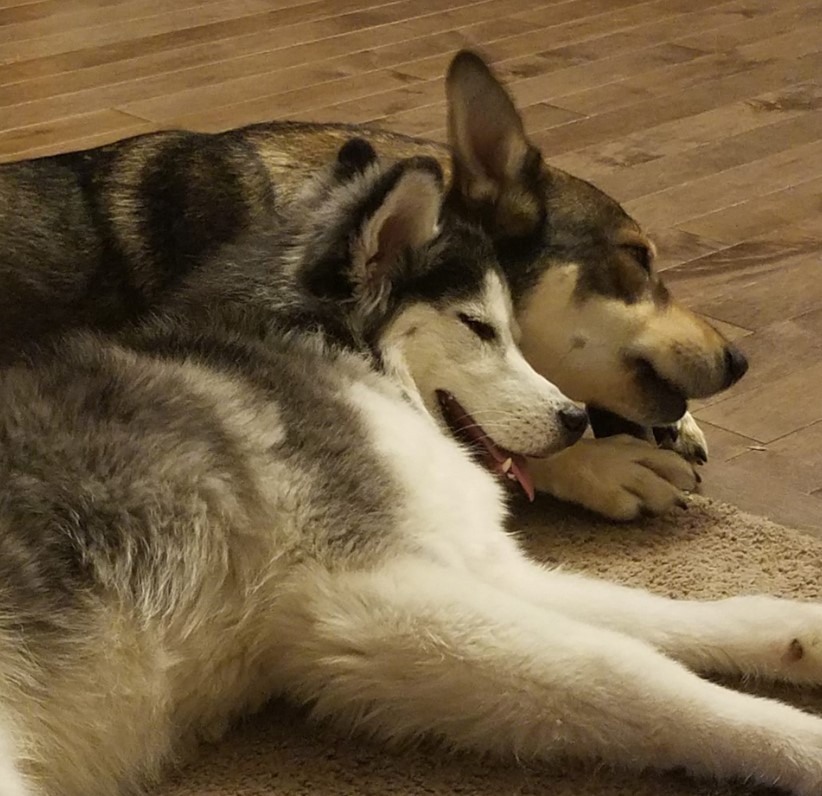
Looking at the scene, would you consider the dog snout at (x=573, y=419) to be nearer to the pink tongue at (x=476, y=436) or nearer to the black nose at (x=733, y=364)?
the pink tongue at (x=476, y=436)

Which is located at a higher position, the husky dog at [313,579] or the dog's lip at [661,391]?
the husky dog at [313,579]

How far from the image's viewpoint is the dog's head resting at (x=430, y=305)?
80.7 inches

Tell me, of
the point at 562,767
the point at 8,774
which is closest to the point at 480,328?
the point at 562,767

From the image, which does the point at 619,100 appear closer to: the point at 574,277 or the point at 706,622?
the point at 574,277

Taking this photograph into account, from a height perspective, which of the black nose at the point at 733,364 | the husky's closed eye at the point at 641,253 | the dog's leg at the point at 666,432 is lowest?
the dog's leg at the point at 666,432

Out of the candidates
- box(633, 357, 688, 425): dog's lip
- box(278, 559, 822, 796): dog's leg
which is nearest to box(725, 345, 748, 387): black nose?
box(633, 357, 688, 425): dog's lip

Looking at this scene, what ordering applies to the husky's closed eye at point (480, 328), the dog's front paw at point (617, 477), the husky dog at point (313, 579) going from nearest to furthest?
1. the husky dog at point (313, 579)
2. the husky's closed eye at point (480, 328)
3. the dog's front paw at point (617, 477)

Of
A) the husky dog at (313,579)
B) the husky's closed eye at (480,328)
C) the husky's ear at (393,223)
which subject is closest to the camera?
the husky dog at (313,579)

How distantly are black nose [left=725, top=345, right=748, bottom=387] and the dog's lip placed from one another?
0.34ft

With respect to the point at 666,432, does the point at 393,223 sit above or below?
above

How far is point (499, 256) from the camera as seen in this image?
2445 millimetres

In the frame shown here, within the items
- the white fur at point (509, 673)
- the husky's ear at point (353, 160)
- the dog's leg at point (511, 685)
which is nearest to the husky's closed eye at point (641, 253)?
the husky's ear at point (353, 160)

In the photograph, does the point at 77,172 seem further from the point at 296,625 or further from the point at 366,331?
the point at 296,625

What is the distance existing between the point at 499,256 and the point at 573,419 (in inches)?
16.4
